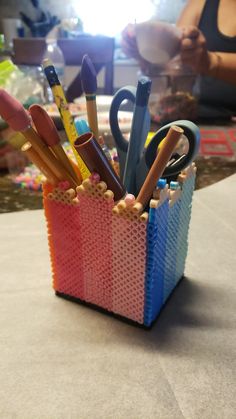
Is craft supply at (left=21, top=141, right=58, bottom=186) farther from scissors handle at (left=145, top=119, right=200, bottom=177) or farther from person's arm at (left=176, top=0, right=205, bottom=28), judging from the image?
person's arm at (left=176, top=0, right=205, bottom=28)

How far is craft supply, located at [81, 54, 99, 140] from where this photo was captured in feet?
1.09

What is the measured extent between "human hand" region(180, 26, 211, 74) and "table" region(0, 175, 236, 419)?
1.95 feet

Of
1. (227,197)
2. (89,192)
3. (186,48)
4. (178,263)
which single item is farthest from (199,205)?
(186,48)

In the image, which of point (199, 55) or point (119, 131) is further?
point (199, 55)

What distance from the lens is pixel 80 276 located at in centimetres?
39

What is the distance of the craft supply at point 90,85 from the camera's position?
333 millimetres

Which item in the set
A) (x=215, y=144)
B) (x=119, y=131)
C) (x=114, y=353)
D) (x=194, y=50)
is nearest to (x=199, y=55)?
(x=194, y=50)

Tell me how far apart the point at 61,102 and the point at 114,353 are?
0.77 feet

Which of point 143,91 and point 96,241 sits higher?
point 143,91

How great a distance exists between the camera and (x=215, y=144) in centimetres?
86

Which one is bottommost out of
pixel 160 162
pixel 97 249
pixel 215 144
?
pixel 215 144

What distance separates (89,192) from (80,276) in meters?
0.10

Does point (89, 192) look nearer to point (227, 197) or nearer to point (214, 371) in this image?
point (214, 371)

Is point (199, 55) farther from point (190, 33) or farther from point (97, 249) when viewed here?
point (97, 249)
